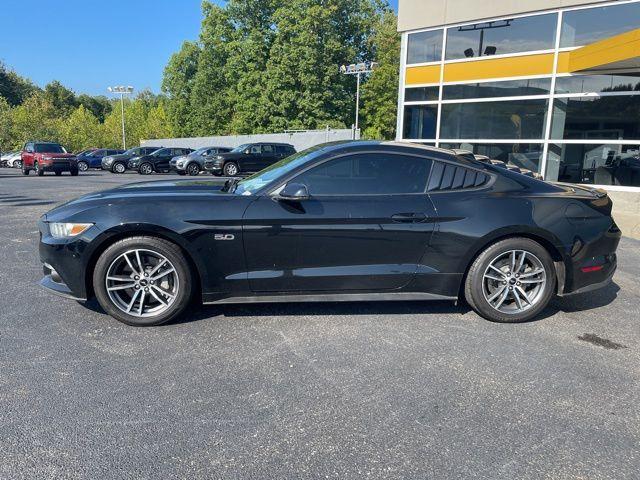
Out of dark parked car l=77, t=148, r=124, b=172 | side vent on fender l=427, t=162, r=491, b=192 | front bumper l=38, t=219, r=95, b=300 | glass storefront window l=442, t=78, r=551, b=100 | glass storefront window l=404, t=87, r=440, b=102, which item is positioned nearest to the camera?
front bumper l=38, t=219, r=95, b=300

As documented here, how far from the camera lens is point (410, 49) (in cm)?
1545

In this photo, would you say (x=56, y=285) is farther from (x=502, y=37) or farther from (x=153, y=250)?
(x=502, y=37)

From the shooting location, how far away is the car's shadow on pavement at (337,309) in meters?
4.02

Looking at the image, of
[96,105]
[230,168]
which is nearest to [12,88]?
[96,105]

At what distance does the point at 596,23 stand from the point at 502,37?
2.43 m

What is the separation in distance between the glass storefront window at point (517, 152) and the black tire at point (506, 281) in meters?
A: 9.75

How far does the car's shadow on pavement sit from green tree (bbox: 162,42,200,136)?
50.9 m

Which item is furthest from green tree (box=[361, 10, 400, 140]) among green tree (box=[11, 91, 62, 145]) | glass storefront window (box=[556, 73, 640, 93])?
green tree (box=[11, 91, 62, 145])

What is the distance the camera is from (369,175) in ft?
12.7

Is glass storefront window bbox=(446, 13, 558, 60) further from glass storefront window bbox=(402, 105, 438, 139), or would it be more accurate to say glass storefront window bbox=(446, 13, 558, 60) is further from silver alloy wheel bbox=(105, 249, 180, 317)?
silver alloy wheel bbox=(105, 249, 180, 317)

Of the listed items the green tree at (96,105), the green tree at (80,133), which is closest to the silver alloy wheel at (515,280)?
the green tree at (80,133)

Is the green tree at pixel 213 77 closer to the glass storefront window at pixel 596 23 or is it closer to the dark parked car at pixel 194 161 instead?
the dark parked car at pixel 194 161

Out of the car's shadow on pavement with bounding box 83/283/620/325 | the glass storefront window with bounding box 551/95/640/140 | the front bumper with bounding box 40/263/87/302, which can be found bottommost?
the car's shadow on pavement with bounding box 83/283/620/325

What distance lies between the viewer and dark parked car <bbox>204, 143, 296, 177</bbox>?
72.4ft
